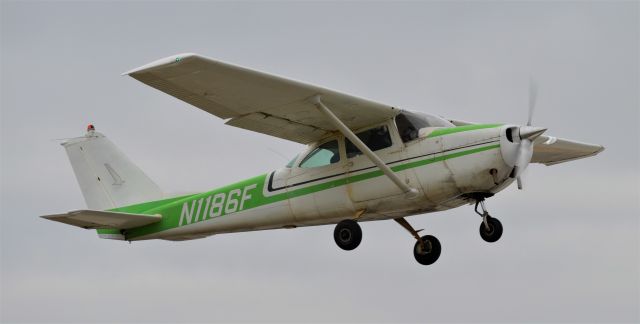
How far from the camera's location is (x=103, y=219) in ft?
58.3

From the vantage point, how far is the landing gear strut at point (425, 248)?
1727 centimetres

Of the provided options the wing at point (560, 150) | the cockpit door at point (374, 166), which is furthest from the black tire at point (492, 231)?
the wing at point (560, 150)

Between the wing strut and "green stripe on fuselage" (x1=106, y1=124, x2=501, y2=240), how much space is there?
30 cm

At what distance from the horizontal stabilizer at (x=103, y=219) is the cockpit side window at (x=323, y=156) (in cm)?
311

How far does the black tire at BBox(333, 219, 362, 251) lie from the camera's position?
632 inches

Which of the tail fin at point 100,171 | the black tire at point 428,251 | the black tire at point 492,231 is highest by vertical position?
the tail fin at point 100,171

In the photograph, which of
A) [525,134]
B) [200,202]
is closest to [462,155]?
[525,134]

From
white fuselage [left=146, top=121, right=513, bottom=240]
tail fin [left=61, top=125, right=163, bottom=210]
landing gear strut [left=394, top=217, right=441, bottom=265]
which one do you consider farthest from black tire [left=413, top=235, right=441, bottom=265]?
tail fin [left=61, top=125, right=163, bottom=210]

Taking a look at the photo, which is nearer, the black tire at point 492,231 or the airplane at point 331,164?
the airplane at point 331,164

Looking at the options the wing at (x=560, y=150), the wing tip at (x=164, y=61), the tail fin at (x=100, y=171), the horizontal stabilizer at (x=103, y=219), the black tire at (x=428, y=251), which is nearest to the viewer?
the wing tip at (x=164, y=61)

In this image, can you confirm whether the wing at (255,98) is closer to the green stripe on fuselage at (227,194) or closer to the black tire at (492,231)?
the green stripe on fuselage at (227,194)

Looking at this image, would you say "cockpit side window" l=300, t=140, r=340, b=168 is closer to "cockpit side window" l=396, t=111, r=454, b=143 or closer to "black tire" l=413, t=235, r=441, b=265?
"cockpit side window" l=396, t=111, r=454, b=143

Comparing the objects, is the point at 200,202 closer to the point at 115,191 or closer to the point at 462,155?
the point at 115,191

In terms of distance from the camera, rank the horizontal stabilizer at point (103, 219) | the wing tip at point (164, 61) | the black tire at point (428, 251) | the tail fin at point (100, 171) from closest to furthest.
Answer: the wing tip at point (164, 61) → the horizontal stabilizer at point (103, 219) → the black tire at point (428, 251) → the tail fin at point (100, 171)
